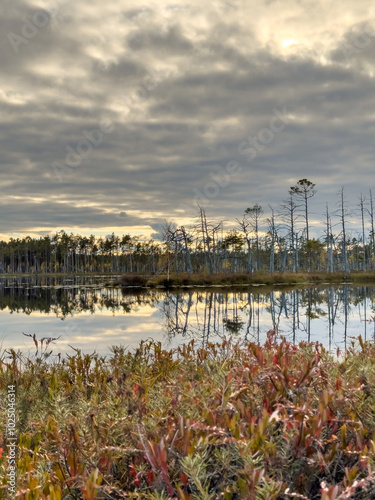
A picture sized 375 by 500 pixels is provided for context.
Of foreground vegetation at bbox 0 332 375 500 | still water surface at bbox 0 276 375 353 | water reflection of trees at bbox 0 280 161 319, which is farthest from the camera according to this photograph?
water reflection of trees at bbox 0 280 161 319

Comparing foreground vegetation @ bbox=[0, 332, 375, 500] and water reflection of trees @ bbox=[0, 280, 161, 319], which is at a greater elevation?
foreground vegetation @ bbox=[0, 332, 375, 500]

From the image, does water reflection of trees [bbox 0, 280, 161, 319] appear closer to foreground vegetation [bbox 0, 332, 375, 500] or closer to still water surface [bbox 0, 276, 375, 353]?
still water surface [bbox 0, 276, 375, 353]

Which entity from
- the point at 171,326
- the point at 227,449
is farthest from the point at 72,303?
the point at 227,449

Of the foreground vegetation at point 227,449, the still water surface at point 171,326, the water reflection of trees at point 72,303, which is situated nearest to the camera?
the foreground vegetation at point 227,449

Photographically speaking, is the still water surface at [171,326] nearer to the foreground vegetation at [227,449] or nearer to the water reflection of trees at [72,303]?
the water reflection of trees at [72,303]

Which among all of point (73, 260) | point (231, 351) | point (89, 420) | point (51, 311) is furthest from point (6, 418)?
point (73, 260)

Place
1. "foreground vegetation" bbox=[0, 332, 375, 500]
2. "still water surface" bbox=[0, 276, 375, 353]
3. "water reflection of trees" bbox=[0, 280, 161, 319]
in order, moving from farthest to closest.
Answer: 1. "water reflection of trees" bbox=[0, 280, 161, 319]
2. "still water surface" bbox=[0, 276, 375, 353]
3. "foreground vegetation" bbox=[0, 332, 375, 500]

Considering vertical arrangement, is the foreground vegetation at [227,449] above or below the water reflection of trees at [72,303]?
above

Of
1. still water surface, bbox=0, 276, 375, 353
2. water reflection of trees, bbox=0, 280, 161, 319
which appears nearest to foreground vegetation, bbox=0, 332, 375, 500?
still water surface, bbox=0, 276, 375, 353

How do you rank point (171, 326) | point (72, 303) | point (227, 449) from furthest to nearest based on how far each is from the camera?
point (72, 303)
point (171, 326)
point (227, 449)

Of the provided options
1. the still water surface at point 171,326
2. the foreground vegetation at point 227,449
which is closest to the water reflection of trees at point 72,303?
the still water surface at point 171,326

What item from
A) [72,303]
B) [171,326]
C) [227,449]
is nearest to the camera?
[227,449]

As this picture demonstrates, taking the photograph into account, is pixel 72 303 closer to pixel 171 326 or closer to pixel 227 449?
pixel 171 326

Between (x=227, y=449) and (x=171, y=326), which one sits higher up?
(x=227, y=449)
